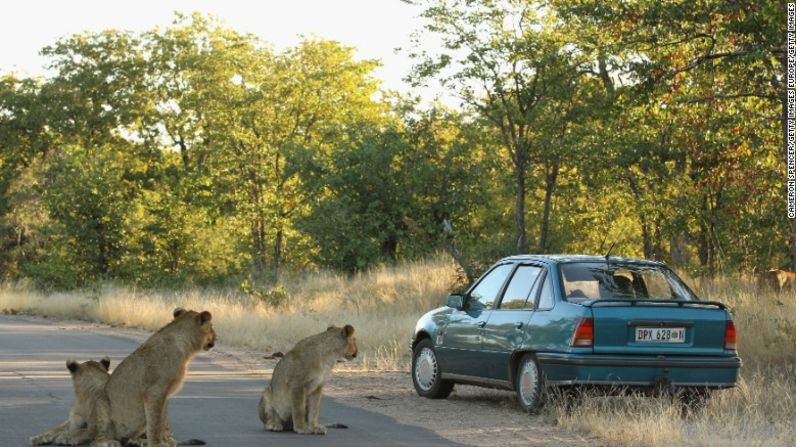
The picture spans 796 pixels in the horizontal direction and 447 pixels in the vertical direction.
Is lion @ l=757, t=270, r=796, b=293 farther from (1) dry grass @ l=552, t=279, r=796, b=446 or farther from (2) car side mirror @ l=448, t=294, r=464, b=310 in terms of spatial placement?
(2) car side mirror @ l=448, t=294, r=464, b=310

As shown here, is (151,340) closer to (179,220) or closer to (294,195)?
(179,220)

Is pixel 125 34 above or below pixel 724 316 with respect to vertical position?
above

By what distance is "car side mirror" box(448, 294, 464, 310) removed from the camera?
15023 millimetres

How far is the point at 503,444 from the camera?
1150 centimetres

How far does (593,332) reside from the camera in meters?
12.8

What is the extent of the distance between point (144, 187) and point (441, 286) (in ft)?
107

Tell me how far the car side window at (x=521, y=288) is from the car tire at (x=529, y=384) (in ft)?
1.96

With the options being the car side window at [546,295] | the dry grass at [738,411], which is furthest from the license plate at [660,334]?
the car side window at [546,295]

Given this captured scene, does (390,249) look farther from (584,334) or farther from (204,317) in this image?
(204,317)

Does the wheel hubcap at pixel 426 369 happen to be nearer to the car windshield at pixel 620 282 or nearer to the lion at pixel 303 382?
the car windshield at pixel 620 282

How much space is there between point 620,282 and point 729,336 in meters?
1.18

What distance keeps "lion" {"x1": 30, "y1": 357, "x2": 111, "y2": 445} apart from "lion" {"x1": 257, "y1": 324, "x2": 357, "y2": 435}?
5.81 feet

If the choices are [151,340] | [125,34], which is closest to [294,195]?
[125,34]

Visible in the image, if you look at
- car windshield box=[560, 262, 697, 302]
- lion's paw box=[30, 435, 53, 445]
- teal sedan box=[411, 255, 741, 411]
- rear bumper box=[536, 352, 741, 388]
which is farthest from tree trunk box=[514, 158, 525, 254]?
lion's paw box=[30, 435, 53, 445]
